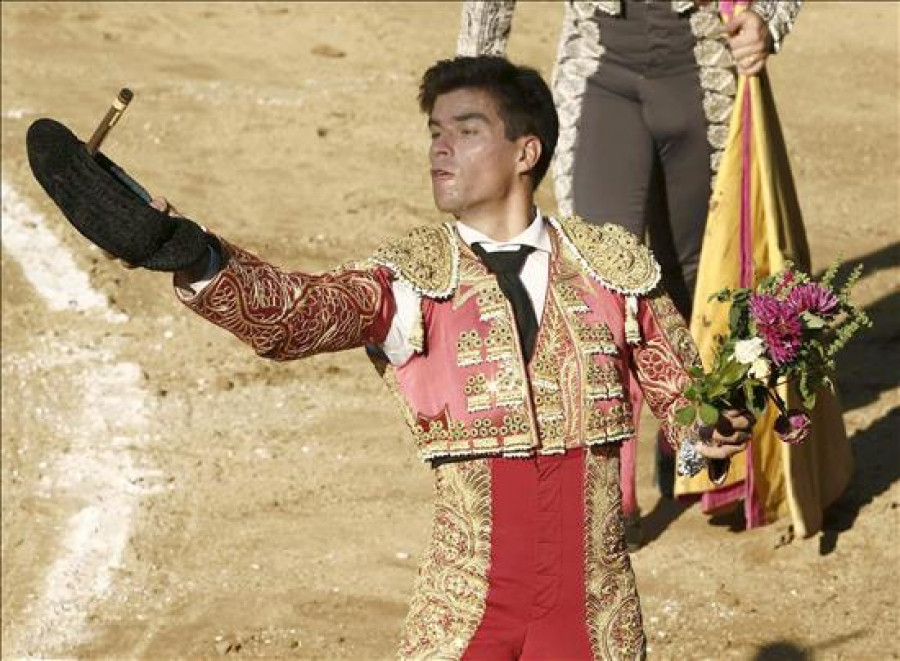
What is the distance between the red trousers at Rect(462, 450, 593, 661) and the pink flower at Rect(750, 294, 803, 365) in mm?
458

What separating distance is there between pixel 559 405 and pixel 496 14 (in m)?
2.71

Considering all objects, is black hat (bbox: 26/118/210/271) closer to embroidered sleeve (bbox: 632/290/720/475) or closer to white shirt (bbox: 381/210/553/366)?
white shirt (bbox: 381/210/553/366)

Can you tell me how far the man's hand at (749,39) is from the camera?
668 cm

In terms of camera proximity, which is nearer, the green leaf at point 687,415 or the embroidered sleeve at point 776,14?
the green leaf at point 687,415

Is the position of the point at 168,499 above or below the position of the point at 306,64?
below

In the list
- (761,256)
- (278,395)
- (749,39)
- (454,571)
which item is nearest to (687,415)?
(454,571)

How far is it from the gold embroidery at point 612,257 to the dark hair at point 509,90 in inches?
5.9

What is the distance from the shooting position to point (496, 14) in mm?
6883

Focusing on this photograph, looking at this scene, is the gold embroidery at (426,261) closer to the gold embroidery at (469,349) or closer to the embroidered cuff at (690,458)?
the gold embroidery at (469,349)

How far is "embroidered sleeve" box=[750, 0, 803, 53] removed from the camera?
22.2ft

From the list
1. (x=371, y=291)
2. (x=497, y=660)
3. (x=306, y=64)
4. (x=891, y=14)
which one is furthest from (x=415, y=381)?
(x=891, y=14)

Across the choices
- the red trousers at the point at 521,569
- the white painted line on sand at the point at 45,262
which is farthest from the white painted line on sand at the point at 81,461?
the red trousers at the point at 521,569

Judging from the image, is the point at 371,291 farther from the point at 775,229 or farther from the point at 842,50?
the point at 842,50

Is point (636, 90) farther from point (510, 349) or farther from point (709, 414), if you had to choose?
point (709, 414)
